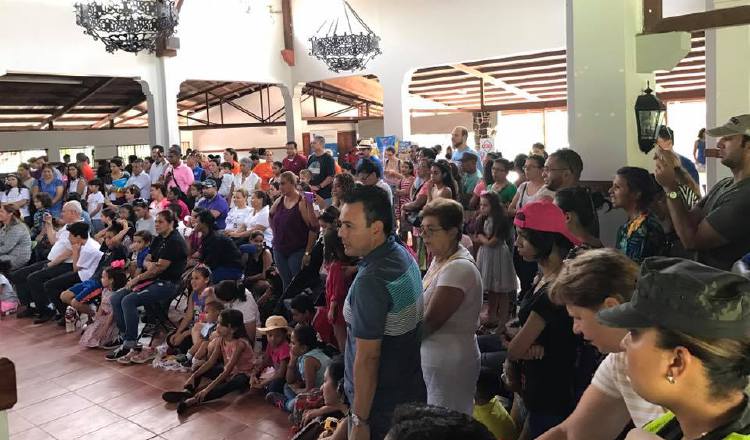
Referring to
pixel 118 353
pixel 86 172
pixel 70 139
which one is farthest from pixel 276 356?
pixel 70 139

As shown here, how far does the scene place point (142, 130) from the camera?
15.9 meters

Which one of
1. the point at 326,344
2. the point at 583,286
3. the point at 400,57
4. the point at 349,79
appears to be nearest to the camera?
the point at 583,286

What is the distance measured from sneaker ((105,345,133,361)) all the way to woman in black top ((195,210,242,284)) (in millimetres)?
834

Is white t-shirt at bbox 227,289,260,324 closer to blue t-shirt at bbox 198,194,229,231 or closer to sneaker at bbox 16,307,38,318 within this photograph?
blue t-shirt at bbox 198,194,229,231

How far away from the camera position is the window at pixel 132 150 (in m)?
15.7

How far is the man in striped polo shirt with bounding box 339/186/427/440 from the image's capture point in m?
1.88

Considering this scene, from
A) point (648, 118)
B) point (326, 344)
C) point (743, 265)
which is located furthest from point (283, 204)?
point (743, 265)

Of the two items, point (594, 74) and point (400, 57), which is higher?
point (400, 57)

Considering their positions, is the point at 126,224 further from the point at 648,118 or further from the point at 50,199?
the point at 648,118

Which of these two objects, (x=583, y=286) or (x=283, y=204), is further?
(x=283, y=204)

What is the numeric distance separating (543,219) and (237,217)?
15.5 ft

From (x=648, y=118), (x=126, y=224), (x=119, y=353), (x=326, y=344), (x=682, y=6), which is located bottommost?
(x=119, y=353)

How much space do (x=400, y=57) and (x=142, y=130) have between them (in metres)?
8.11

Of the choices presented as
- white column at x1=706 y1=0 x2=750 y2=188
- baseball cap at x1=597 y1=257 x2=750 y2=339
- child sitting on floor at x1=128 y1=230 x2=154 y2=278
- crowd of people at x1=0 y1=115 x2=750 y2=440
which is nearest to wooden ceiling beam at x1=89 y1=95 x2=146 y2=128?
crowd of people at x1=0 y1=115 x2=750 y2=440
